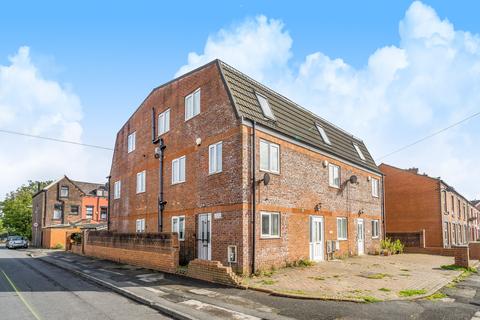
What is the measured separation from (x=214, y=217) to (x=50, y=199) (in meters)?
42.5

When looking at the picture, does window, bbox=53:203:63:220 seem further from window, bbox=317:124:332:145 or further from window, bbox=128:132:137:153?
window, bbox=317:124:332:145

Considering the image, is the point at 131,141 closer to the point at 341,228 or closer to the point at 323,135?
the point at 323,135

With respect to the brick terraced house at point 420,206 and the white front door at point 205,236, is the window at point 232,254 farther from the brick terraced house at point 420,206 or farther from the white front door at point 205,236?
the brick terraced house at point 420,206

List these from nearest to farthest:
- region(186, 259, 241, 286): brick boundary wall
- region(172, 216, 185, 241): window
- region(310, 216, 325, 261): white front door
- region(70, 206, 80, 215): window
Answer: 1. region(186, 259, 241, 286): brick boundary wall
2. region(172, 216, 185, 241): window
3. region(310, 216, 325, 261): white front door
4. region(70, 206, 80, 215): window

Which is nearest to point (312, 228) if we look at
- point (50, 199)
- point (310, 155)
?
point (310, 155)

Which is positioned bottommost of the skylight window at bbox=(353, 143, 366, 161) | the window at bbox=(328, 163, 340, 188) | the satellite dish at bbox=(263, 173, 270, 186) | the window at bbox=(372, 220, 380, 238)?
the window at bbox=(372, 220, 380, 238)

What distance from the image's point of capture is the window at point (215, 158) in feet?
51.6

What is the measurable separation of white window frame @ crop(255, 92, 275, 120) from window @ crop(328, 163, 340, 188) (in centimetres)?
554

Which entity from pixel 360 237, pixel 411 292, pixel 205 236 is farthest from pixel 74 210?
pixel 411 292

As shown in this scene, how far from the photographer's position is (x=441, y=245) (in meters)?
32.5

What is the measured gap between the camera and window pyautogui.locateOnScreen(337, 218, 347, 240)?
2136 cm

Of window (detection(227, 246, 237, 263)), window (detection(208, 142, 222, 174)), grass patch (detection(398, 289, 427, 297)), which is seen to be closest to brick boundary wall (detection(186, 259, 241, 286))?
window (detection(227, 246, 237, 263))

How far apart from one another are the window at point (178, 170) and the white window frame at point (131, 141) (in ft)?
22.9

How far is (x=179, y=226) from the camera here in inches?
714
